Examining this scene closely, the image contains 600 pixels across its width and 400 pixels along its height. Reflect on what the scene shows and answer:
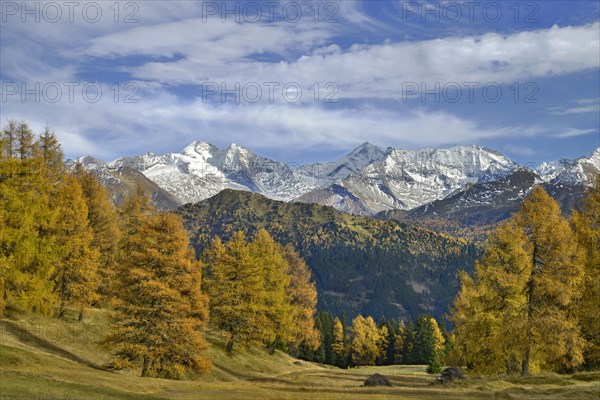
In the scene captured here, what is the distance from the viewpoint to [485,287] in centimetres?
4081

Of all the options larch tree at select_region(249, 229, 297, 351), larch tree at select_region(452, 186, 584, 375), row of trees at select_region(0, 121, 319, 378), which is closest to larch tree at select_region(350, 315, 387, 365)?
larch tree at select_region(249, 229, 297, 351)

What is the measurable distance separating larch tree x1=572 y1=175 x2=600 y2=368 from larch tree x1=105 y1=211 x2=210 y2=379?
2901 centimetres

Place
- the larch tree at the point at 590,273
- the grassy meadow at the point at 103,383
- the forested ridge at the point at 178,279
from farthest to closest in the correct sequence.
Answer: the larch tree at the point at 590,273, the forested ridge at the point at 178,279, the grassy meadow at the point at 103,383

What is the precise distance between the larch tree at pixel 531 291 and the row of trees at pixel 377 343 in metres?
98.3

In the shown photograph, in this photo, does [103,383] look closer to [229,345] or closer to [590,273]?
[590,273]

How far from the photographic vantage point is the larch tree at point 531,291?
119ft

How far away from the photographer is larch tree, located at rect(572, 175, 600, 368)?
37.7m

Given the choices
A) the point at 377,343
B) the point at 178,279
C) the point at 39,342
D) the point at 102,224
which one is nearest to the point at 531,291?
the point at 178,279

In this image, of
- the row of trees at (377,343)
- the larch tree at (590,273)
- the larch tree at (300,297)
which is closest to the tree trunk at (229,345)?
the larch tree at (300,297)

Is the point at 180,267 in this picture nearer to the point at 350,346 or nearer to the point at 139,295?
the point at 139,295

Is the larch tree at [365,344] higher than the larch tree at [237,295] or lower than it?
lower

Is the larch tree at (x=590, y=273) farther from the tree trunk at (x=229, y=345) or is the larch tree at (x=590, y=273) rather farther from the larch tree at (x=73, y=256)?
the larch tree at (x=73, y=256)

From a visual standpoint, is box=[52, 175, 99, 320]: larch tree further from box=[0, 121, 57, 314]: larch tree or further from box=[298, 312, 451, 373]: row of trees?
box=[298, 312, 451, 373]: row of trees

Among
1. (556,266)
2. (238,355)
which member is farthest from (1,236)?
(556,266)
